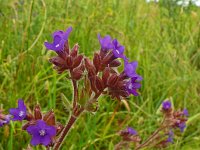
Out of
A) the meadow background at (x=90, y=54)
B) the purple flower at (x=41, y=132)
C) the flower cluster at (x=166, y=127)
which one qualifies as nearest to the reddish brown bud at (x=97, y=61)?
the purple flower at (x=41, y=132)

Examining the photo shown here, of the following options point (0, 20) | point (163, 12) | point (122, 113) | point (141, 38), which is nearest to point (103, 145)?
point (122, 113)

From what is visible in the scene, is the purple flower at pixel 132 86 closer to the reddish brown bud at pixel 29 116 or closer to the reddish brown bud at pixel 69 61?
the reddish brown bud at pixel 69 61

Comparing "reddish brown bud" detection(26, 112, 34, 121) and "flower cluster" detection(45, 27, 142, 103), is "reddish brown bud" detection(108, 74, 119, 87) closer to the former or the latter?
"flower cluster" detection(45, 27, 142, 103)

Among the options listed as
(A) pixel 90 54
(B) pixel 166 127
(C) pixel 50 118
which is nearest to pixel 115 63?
(C) pixel 50 118

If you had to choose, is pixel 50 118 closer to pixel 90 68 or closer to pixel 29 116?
pixel 29 116

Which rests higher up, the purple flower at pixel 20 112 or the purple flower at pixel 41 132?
the purple flower at pixel 20 112

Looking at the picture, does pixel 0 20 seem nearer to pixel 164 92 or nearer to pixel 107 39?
pixel 164 92
